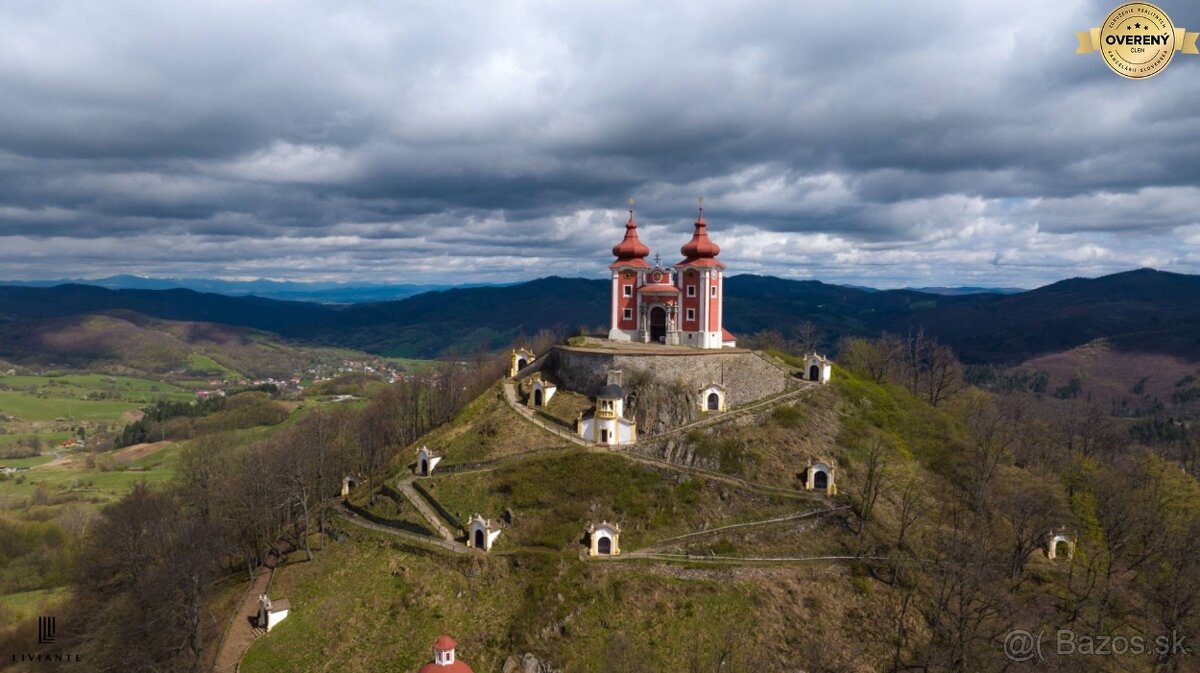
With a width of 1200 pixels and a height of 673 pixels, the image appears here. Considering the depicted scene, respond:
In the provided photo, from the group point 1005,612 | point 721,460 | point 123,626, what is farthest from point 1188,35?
point 123,626

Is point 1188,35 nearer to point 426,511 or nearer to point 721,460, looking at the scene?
point 721,460

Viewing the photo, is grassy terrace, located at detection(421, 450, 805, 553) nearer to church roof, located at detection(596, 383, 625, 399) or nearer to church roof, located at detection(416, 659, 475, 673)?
church roof, located at detection(596, 383, 625, 399)

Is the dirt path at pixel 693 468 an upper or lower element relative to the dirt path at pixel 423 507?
upper

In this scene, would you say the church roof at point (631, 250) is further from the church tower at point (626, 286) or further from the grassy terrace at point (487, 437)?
the grassy terrace at point (487, 437)

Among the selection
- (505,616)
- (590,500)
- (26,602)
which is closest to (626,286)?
(590,500)

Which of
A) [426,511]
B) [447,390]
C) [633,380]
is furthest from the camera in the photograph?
[447,390]

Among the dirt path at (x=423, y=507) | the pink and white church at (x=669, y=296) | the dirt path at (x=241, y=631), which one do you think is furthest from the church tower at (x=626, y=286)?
the dirt path at (x=241, y=631)

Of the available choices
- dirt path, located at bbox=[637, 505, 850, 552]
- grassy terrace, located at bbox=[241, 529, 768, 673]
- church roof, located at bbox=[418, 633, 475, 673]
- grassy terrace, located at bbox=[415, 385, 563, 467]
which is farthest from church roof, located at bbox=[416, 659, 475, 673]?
grassy terrace, located at bbox=[415, 385, 563, 467]

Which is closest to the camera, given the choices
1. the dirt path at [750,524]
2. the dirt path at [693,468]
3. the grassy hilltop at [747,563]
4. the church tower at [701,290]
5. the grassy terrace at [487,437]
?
the grassy hilltop at [747,563]

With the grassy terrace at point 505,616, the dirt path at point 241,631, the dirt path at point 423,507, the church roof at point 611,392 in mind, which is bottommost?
the dirt path at point 241,631
